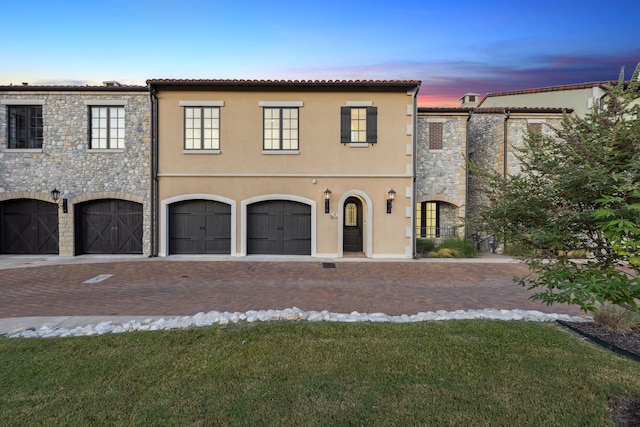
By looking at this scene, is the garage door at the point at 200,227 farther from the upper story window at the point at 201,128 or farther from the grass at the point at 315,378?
the grass at the point at 315,378

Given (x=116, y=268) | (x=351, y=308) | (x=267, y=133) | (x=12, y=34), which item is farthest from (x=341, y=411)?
(x=12, y=34)

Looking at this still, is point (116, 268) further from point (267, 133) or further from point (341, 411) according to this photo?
point (341, 411)

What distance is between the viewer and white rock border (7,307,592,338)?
5359mm

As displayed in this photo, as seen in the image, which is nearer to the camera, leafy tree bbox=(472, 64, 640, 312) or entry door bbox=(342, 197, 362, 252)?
leafy tree bbox=(472, 64, 640, 312)

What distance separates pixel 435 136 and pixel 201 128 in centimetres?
1014

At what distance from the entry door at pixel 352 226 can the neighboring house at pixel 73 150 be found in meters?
8.21

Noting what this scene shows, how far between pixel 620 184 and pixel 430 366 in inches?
106

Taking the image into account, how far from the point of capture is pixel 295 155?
1334cm

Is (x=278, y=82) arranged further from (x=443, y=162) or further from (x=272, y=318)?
(x=272, y=318)

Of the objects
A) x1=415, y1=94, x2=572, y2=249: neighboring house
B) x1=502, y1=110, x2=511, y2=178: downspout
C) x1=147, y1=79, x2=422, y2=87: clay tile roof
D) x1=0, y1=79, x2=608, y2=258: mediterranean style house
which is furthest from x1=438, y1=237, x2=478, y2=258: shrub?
x1=147, y1=79, x2=422, y2=87: clay tile roof

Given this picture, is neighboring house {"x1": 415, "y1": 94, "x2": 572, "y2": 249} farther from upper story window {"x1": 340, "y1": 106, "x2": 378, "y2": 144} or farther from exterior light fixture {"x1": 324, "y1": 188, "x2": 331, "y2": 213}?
exterior light fixture {"x1": 324, "y1": 188, "x2": 331, "y2": 213}

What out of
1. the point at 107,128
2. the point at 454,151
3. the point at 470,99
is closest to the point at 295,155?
the point at 454,151

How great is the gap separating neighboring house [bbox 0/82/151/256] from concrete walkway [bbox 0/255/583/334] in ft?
7.51

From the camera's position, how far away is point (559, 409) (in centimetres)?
317
